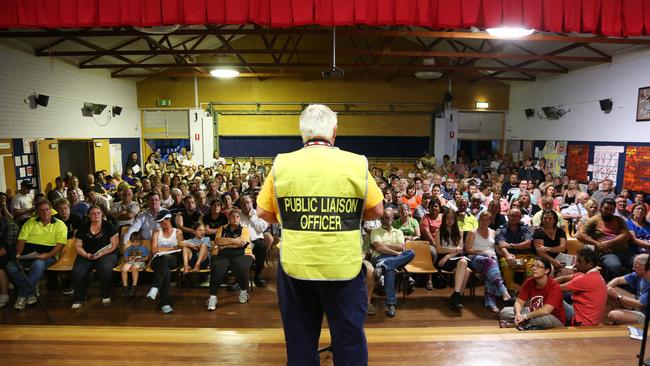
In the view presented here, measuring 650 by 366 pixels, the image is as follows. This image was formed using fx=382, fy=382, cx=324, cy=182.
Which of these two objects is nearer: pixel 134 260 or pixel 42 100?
pixel 134 260

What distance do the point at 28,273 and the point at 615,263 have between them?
22.8ft

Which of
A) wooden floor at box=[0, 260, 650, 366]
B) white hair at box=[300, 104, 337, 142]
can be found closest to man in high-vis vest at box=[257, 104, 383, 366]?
white hair at box=[300, 104, 337, 142]

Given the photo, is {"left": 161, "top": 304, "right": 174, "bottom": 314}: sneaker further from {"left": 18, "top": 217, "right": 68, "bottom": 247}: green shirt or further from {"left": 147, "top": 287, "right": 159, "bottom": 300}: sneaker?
{"left": 18, "top": 217, "right": 68, "bottom": 247}: green shirt

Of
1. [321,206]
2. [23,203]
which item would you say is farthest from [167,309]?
[23,203]

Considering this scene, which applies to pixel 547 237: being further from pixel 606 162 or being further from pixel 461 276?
pixel 606 162

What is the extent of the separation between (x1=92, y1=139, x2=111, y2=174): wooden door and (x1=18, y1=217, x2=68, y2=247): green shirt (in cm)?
665

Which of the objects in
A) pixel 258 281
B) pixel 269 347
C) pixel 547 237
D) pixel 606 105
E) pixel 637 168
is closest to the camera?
pixel 269 347

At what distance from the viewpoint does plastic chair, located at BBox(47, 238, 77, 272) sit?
14.7ft

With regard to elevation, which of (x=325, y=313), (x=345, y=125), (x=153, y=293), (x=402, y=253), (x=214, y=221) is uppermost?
(x=345, y=125)

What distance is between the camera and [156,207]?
16.8 feet

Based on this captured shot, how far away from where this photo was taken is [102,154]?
10.8 meters

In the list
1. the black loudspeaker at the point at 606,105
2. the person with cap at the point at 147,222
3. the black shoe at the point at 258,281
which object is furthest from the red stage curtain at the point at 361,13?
the black loudspeaker at the point at 606,105

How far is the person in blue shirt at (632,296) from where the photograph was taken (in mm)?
3469

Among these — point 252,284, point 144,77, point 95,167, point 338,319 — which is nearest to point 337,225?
point 338,319
